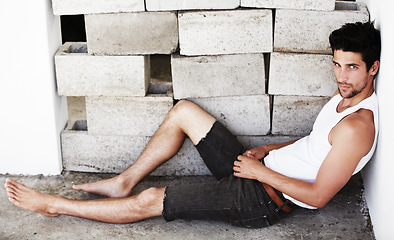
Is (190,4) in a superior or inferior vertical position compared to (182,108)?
superior

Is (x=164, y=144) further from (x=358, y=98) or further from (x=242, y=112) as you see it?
(x=358, y=98)

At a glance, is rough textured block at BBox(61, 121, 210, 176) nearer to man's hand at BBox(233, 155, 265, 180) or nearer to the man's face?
man's hand at BBox(233, 155, 265, 180)

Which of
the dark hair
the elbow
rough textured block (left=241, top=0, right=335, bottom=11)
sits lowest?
the elbow

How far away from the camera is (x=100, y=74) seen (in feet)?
11.0

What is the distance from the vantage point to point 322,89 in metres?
3.33

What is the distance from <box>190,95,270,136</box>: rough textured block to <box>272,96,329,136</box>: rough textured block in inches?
2.9

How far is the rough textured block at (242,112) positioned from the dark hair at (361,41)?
0.81 metres

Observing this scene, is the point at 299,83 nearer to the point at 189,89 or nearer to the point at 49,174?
the point at 189,89

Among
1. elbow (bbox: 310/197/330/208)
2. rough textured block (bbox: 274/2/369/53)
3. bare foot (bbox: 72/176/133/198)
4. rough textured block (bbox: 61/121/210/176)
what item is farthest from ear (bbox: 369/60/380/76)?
bare foot (bbox: 72/176/133/198)

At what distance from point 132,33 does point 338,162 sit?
160 cm

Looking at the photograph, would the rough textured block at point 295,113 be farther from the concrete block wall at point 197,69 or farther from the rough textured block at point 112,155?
the rough textured block at point 112,155

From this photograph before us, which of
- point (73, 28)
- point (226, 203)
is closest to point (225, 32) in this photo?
point (226, 203)

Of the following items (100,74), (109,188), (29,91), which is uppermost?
(100,74)

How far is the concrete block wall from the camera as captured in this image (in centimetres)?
317
